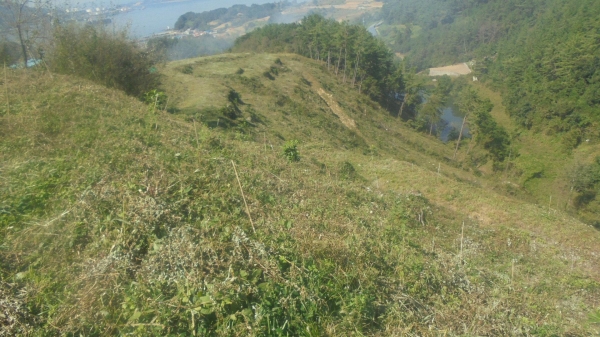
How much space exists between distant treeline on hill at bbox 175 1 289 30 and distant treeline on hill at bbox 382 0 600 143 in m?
50.2

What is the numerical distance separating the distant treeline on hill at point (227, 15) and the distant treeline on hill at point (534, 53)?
50233 millimetres

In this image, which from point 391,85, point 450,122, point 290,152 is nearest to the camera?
point 290,152

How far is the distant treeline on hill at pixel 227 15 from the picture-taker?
301 feet

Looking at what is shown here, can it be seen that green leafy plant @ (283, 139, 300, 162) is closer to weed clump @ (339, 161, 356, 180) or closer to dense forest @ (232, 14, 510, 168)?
weed clump @ (339, 161, 356, 180)

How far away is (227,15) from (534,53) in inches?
3728

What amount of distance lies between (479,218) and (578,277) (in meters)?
3.44

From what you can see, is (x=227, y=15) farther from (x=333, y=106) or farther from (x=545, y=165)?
(x=545, y=165)

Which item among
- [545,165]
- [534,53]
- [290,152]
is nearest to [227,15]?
[534,53]

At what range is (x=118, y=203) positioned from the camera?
3.66 meters

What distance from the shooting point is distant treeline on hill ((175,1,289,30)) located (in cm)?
9169

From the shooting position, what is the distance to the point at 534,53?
5128cm

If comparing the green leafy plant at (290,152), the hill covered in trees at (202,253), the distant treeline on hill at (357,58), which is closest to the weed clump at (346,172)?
the green leafy plant at (290,152)

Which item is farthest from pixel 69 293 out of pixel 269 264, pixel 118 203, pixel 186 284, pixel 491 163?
pixel 491 163

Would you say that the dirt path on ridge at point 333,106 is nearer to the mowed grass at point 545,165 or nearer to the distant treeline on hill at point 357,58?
the distant treeline on hill at point 357,58
